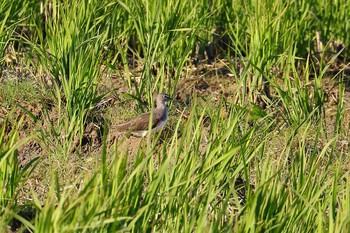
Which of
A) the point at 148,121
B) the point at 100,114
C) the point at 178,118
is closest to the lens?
the point at 148,121

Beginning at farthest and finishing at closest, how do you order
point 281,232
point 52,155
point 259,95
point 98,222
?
point 259,95 → point 52,155 → point 281,232 → point 98,222

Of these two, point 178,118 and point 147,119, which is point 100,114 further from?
point 178,118

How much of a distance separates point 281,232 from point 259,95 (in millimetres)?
2619

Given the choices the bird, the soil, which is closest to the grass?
the soil

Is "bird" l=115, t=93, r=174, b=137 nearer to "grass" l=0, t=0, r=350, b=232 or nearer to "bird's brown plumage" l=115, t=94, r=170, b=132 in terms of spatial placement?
"bird's brown plumage" l=115, t=94, r=170, b=132

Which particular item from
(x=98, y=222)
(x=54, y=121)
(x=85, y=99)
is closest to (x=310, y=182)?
(x=98, y=222)

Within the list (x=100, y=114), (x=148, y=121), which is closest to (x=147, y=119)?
(x=148, y=121)

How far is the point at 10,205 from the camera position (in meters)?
4.44

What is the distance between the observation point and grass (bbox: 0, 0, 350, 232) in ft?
14.6

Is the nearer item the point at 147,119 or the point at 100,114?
the point at 147,119

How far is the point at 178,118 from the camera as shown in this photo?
266 inches

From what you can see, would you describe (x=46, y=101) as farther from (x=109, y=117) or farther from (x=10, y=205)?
(x=10, y=205)

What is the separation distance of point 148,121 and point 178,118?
1.68ft

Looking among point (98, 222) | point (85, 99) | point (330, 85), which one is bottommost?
point (330, 85)
